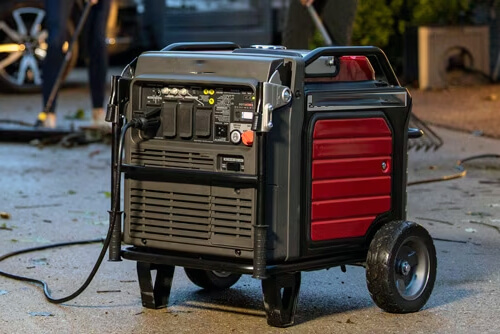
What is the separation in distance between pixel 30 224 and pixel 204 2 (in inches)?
363

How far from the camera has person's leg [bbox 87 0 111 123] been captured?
10305mm

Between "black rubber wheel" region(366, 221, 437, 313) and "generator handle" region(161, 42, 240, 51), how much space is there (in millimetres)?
1118

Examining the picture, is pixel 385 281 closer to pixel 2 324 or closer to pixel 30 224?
pixel 2 324

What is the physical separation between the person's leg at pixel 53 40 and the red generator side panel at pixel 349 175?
5579 millimetres

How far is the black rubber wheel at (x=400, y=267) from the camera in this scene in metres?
4.87

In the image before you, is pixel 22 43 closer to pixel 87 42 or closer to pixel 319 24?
pixel 87 42

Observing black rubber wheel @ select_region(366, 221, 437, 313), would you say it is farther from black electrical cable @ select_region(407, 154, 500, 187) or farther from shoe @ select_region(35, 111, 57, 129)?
shoe @ select_region(35, 111, 57, 129)

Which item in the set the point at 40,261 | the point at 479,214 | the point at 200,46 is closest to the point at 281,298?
the point at 200,46

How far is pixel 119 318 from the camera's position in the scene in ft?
16.3

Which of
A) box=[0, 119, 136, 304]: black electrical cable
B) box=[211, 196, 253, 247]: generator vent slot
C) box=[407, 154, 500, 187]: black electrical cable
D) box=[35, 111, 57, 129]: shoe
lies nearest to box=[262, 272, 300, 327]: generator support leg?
box=[211, 196, 253, 247]: generator vent slot

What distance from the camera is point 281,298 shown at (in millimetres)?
4809

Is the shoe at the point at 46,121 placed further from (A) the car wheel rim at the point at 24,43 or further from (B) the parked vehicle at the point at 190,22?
(B) the parked vehicle at the point at 190,22

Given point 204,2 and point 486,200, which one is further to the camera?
point 204,2

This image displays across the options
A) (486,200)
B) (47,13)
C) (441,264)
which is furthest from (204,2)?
(441,264)
